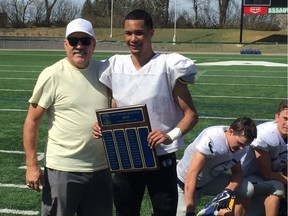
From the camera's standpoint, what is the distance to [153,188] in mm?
2959

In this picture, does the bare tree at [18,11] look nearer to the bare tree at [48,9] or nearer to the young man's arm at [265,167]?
the bare tree at [48,9]

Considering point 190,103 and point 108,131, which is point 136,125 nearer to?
point 108,131

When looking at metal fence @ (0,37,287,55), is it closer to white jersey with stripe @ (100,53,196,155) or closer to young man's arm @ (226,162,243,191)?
young man's arm @ (226,162,243,191)

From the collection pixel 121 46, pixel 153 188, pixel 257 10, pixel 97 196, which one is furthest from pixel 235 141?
pixel 121 46

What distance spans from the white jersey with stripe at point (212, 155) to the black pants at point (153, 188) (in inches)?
21.0

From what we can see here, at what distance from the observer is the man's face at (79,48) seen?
111 inches

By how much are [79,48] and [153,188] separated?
937 mm

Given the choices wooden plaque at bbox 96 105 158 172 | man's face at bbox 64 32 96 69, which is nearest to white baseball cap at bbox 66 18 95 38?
man's face at bbox 64 32 96 69

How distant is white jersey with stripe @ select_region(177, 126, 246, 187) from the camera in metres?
3.46

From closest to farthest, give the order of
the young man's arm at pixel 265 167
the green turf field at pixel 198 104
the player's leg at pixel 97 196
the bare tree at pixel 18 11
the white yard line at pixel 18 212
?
the player's leg at pixel 97 196, the young man's arm at pixel 265 167, the white yard line at pixel 18 212, the green turf field at pixel 198 104, the bare tree at pixel 18 11

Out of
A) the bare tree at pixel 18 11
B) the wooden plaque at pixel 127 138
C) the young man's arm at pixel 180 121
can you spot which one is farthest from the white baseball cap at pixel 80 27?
the bare tree at pixel 18 11

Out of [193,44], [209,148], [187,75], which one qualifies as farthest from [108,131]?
[193,44]

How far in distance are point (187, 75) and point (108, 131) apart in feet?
1.81

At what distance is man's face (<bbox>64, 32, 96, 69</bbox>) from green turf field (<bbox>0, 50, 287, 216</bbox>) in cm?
184
